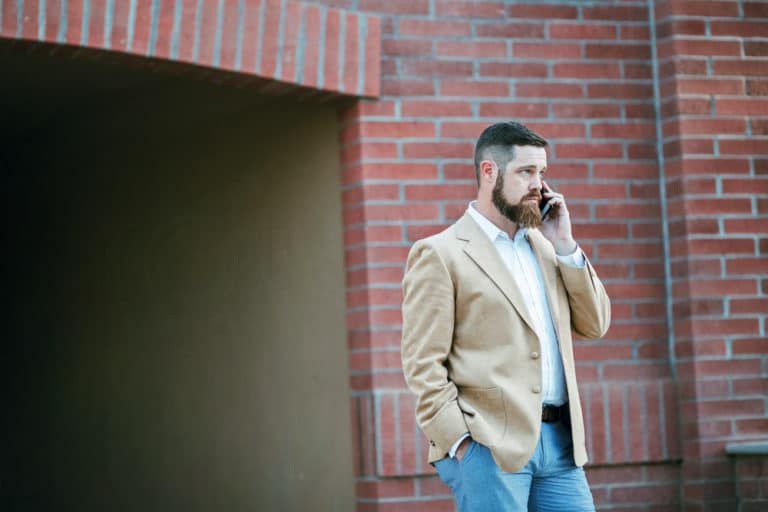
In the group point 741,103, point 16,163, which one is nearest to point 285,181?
point 741,103

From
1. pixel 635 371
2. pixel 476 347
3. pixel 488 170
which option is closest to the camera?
pixel 476 347

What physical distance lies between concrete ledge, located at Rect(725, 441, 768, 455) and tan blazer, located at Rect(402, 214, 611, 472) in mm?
1962

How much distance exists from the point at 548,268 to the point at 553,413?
0.46 m

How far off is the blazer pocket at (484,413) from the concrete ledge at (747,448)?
2235 mm

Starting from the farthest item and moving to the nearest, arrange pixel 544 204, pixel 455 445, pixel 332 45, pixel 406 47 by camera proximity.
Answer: pixel 406 47
pixel 332 45
pixel 544 204
pixel 455 445

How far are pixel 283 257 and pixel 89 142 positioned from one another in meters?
2.46

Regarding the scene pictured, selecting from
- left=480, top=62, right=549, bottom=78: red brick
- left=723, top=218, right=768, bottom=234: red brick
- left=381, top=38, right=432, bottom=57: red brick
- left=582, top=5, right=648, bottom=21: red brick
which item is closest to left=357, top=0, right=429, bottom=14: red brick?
left=381, top=38, right=432, bottom=57: red brick

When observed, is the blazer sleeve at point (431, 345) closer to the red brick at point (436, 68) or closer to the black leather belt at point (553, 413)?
the black leather belt at point (553, 413)

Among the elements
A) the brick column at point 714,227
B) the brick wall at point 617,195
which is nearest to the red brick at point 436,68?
the brick wall at point 617,195

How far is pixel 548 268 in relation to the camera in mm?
4047

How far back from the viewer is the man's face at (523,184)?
3.92 meters

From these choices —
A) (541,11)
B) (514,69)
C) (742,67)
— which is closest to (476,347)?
(514,69)

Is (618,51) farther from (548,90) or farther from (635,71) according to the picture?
(548,90)

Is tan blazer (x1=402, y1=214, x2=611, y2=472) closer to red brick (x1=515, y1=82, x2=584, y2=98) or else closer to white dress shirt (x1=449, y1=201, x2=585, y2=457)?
white dress shirt (x1=449, y1=201, x2=585, y2=457)
